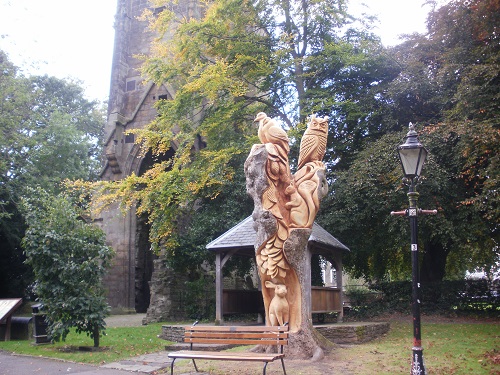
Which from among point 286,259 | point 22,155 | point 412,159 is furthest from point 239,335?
point 22,155

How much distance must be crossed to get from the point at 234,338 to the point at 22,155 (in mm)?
22245

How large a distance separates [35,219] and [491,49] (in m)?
14.3

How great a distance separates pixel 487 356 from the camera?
34.1 feet

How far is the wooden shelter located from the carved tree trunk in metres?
3.63

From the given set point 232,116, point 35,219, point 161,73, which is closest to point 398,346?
point 35,219

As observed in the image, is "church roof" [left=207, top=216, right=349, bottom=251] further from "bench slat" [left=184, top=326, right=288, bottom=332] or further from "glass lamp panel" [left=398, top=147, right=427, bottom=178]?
"glass lamp panel" [left=398, top=147, right=427, bottom=178]

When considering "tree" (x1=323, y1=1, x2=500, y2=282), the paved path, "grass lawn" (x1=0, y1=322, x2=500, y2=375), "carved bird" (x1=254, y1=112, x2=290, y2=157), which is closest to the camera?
"grass lawn" (x1=0, y1=322, x2=500, y2=375)

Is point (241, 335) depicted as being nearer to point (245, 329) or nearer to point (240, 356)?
point (245, 329)

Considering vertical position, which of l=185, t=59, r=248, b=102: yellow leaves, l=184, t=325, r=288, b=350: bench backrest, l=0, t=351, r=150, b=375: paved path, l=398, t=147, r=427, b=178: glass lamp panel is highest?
l=185, t=59, r=248, b=102: yellow leaves

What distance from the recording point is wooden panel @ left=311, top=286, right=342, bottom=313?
48.2 feet

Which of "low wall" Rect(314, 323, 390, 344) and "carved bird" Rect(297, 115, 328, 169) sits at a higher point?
"carved bird" Rect(297, 115, 328, 169)

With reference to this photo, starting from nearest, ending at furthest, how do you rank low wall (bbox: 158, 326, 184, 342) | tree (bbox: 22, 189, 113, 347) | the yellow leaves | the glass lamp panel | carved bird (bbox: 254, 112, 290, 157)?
the glass lamp panel → carved bird (bbox: 254, 112, 290, 157) → tree (bbox: 22, 189, 113, 347) → low wall (bbox: 158, 326, 184, 342) → the yellow leaves

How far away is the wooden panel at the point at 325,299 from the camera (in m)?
14.7

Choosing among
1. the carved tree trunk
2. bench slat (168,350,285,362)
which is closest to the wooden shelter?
the carved tree trunk
